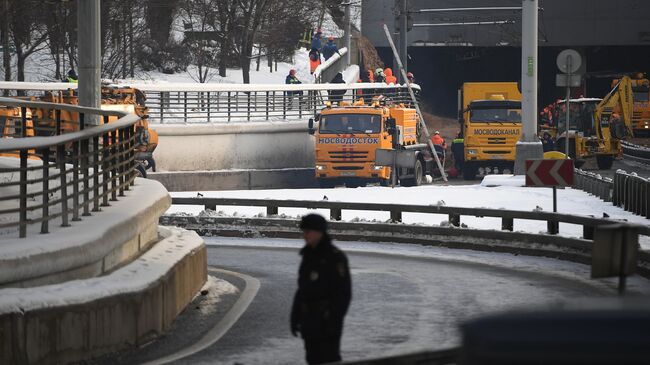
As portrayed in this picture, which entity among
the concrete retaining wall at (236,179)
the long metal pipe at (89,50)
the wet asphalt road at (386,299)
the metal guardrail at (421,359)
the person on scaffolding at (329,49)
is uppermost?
the person on scaffolding at (329,49)

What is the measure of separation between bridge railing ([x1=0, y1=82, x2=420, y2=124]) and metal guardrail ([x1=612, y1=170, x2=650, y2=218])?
736 inches

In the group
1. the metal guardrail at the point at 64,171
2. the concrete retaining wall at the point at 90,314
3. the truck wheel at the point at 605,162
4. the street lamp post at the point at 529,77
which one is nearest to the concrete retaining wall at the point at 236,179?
the truck wheel at the point at 605,162

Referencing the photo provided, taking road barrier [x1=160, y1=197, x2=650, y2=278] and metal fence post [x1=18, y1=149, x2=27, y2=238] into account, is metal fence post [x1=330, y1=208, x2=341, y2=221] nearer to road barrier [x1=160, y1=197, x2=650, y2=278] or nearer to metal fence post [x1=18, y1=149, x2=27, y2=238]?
road barrier [x1=160, y1=197, x2=650, y2=278]

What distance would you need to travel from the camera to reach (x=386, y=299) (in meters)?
18.0

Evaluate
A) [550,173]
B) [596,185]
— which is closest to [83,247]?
[550,173]

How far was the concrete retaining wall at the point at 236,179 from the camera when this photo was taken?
49.1 metres

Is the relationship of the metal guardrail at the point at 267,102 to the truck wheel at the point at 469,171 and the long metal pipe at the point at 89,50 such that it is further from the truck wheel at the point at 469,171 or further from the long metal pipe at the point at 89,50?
the long metal pipe at the point at 89,50

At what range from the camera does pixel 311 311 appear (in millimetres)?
9969

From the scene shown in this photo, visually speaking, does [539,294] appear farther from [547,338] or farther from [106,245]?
[547,338]

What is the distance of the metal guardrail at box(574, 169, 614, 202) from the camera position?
109 ft

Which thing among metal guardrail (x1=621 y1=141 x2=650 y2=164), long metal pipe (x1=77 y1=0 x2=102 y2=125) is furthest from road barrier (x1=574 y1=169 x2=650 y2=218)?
metal guardrail (x1=621 y1=141 x2=650 y2=164)

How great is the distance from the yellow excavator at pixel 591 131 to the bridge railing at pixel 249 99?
5904 mm

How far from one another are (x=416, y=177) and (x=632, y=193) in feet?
61.0

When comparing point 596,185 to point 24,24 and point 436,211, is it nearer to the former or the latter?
point 436,211
